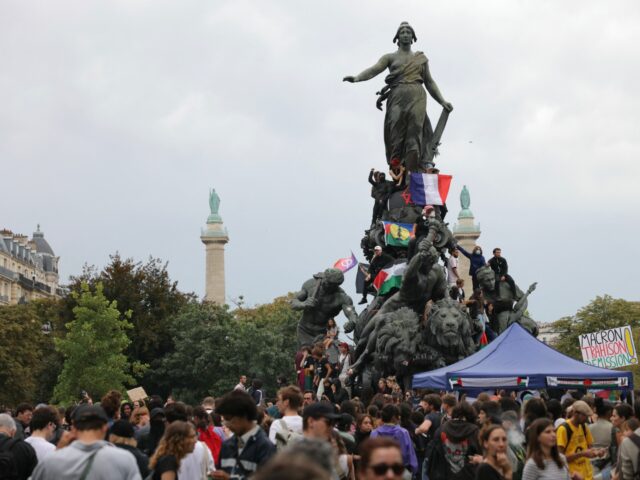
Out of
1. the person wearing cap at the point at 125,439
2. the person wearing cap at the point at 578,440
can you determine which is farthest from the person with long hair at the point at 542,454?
the person wearing cap at the point at 125,439

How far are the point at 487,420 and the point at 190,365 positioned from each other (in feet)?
170

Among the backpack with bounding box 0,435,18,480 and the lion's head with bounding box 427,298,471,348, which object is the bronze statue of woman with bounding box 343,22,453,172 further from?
the backpack with bounding box 0,435,18,480

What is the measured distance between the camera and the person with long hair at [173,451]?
9023 millimetres

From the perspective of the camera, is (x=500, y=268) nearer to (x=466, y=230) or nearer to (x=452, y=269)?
(x=452, y=269)

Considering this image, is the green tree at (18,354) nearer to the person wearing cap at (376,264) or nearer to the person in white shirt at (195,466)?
the person wearing cap at (376,264)

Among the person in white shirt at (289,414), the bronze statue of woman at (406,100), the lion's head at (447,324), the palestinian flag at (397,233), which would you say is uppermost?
the bronze statue of woman at (406,100)

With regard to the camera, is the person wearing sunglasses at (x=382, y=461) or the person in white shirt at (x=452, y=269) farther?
the person in white shirt at (x=452, y=269)

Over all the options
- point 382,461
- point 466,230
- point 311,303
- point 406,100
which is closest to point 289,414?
point 382,461

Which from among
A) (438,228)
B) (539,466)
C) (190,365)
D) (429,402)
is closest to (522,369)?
(429,402)

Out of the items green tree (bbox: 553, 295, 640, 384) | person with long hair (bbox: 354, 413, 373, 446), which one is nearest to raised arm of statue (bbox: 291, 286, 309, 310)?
person with long hair (bbox: 354, 413, 373, 446)

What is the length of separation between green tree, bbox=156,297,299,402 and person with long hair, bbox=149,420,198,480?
51.4 meters

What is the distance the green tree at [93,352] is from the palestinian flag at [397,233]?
24.3 meters

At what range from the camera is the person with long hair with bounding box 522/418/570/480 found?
9266 millimetres

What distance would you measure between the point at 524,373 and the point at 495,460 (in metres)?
10.5
